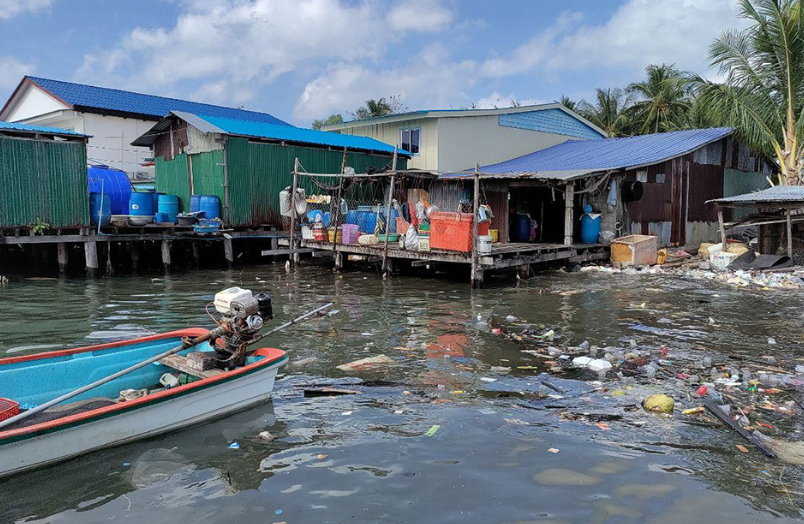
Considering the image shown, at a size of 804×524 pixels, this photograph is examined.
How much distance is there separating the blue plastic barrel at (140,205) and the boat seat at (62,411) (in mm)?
12964

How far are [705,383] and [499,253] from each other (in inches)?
320

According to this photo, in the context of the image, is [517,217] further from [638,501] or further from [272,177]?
[638,501]

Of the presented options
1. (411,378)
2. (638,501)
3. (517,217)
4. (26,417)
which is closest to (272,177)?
(517,217)

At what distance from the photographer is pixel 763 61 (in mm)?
Result: 20141

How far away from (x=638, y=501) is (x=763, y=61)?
20.3 metres

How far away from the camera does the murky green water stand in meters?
4.44

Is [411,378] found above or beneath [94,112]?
beneath

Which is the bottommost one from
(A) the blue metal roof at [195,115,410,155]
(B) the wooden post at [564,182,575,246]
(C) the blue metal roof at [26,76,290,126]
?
(B) the wooden post at [564,182,575,246]

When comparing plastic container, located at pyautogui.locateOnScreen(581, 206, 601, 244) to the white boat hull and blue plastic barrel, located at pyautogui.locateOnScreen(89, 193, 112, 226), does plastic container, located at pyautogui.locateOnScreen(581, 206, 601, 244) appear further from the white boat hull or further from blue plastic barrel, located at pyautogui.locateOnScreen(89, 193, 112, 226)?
the white boat hull

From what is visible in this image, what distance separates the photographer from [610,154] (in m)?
21.0

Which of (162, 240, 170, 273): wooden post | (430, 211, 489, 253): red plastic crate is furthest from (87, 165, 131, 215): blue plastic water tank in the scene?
(430, 211, 489, 253): red plastic crate

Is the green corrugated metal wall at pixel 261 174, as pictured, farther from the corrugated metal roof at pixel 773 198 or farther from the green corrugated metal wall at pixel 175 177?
the corrugated metal roof at pixel 773 198

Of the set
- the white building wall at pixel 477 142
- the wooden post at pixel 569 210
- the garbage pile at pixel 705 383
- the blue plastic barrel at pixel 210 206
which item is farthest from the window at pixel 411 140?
the garbage pile at pixel 705 383

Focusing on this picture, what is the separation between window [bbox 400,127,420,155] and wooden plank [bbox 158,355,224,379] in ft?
60.7
